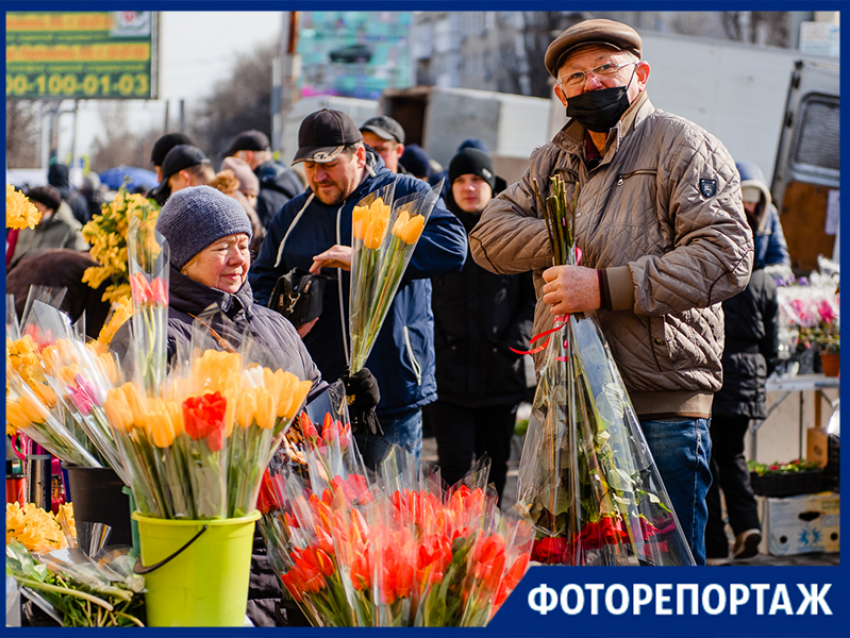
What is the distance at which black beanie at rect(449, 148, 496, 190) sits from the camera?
187 inches

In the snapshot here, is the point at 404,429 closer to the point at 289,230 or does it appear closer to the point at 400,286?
the point at 400,286

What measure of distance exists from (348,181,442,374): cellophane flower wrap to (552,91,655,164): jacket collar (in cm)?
43

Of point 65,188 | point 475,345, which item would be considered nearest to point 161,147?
point 475,345

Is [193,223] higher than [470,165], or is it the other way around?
[470,165]

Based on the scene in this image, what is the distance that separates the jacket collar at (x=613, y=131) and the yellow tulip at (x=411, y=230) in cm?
44

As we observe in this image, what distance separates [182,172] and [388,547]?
3785 millimetres

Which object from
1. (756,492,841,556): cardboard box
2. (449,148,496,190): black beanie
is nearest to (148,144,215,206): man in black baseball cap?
(449,148,496,190): black beanie

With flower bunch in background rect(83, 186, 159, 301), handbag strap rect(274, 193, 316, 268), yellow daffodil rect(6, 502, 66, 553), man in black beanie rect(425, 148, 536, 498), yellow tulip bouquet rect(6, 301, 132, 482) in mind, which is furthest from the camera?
man in black beanie rect(425, 148, 536, 498)

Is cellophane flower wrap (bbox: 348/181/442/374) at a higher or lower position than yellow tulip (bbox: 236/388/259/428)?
higher

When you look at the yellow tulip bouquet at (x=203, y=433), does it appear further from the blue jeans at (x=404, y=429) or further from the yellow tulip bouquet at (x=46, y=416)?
the blue jeans at (x=404, y=429)

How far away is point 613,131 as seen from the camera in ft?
8.33

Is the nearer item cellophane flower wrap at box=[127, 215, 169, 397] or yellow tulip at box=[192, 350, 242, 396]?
yellow tulip at box=[192, 350, 242, 396]

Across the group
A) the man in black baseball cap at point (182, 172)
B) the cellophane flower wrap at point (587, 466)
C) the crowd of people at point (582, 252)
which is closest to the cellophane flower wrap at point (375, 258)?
the crowd of people at point (582, 252)

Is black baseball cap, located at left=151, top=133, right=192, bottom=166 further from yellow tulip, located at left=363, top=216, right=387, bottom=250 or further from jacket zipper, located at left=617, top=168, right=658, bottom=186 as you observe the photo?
jacket zipper, located at left=617, top=168, right=658, bottom=186
